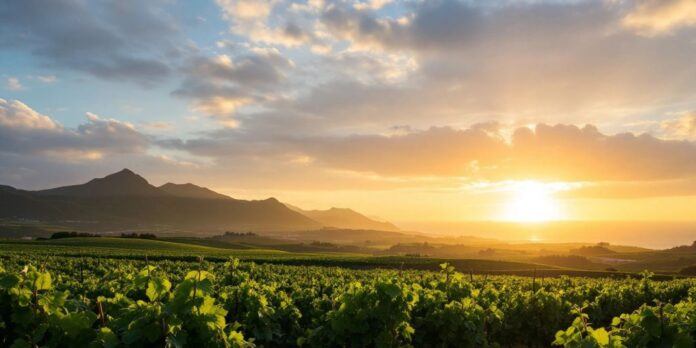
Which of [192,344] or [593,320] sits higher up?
[192,344]

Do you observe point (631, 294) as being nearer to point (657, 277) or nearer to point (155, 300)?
point (155, 300)

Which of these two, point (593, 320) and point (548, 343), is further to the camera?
point (593, 320)

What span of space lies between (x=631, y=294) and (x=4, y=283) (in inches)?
1032

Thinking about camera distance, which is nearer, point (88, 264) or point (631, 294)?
point (631, 294)

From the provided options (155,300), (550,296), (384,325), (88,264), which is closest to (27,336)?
(155,300)

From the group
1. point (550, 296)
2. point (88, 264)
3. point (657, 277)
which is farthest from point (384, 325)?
point (657, 277)

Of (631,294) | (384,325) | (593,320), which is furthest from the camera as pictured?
(631,294)

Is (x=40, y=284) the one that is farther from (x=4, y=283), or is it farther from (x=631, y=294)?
(x=631, y=294)

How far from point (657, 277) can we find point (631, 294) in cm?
4016

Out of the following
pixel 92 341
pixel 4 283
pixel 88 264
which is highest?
pixel 4 283

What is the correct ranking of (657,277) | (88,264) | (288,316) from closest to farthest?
1. (288,316)
2. (88,264)
3. (657,277)

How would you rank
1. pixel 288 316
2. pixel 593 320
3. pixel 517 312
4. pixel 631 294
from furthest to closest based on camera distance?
pixel 631 294, pixel 593 320, pixel 517 312, pixel 288 316

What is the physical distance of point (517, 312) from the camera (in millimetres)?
18031

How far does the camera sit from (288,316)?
13008 millimetres
